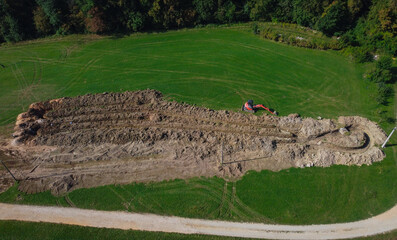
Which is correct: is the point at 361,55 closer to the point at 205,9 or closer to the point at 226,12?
the point at 226,12

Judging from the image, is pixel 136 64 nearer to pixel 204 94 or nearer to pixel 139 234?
pixel 204 94

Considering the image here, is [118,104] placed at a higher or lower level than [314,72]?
lower

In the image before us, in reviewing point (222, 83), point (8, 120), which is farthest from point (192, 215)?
point (8, 120)

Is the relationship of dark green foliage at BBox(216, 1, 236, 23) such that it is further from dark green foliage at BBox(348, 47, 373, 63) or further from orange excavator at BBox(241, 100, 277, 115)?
orange excavator at BBox(241, 100, 277, 115)

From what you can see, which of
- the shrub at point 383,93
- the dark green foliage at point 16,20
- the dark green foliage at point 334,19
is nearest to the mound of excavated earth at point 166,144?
the shrub at point 383,93

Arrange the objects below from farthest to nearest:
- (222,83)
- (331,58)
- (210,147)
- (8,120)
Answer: (331,58)
(222,83)
(8,120)
(210,147)

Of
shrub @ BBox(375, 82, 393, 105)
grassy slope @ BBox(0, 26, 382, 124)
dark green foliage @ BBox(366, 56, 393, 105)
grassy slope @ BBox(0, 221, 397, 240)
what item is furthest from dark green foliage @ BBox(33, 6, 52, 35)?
shrub @ BBox(375, 82, 393, 105)
